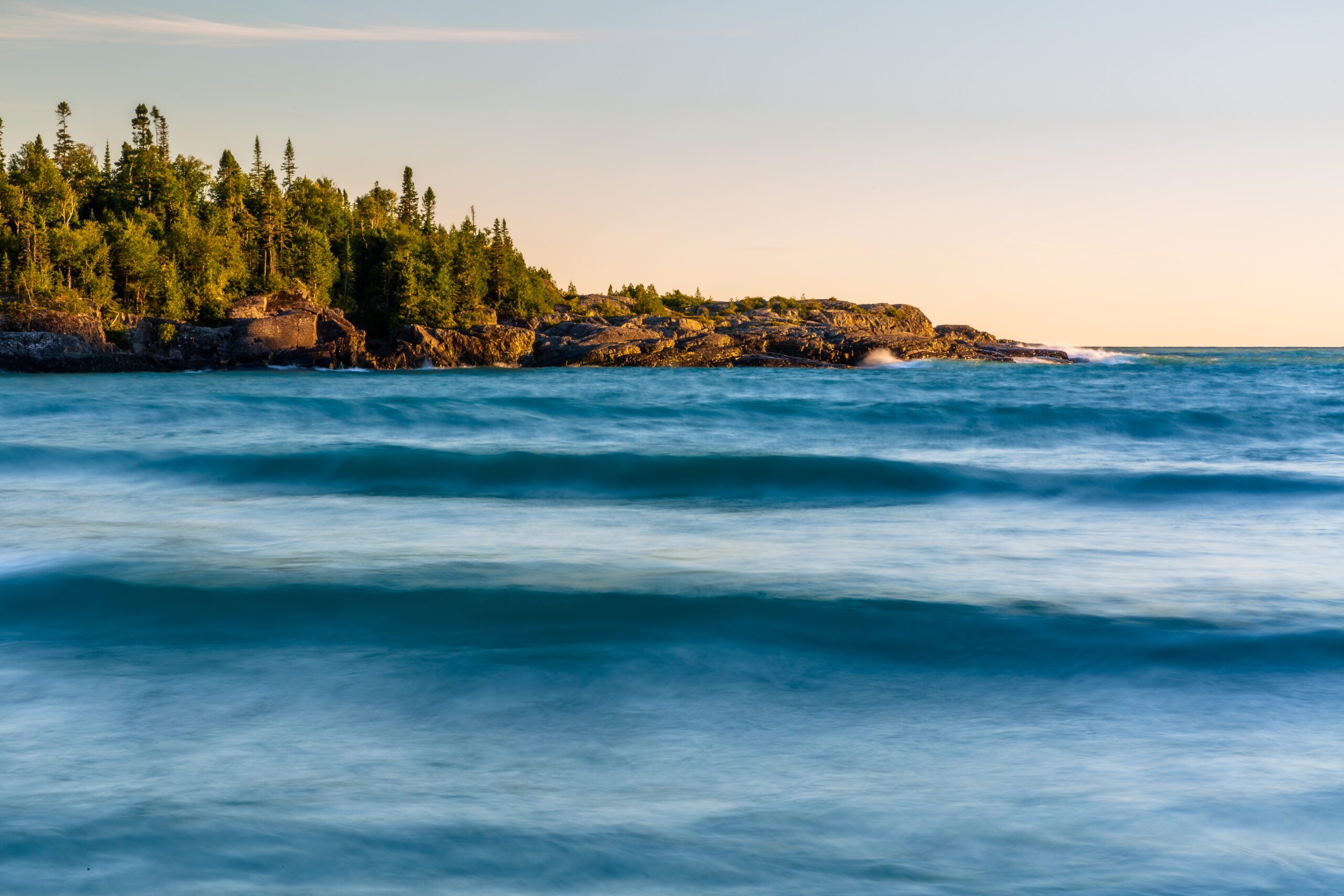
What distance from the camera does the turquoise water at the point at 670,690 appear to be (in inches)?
109

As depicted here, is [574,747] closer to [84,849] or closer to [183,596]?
[84,849]

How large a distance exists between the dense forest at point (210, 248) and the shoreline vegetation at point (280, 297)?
0.17 meters

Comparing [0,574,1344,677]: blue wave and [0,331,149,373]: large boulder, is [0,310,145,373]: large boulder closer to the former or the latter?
[0,331,149,373]: large boulder

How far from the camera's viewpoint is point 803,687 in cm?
443

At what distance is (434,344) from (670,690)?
6463 centimetres

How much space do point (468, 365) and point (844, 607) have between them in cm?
6321

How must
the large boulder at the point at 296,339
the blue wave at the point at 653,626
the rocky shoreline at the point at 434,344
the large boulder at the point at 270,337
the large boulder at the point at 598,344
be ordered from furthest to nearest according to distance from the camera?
the large boulder at the point at 598,344 < the large boulder at the point at 296,339 < the large boulder at the point at 270,337 < the rocky shoreline at the point at 434,344 < the blue wave at the point at 653,626

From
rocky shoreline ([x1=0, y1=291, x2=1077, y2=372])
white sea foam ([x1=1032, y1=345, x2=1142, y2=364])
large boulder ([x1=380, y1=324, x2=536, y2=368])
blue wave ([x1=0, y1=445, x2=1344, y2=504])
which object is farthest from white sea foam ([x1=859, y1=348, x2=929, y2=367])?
blue wave ([x1=0, y1=445, x2=1344, y2=504])

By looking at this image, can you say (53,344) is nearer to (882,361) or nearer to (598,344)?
(598,344)

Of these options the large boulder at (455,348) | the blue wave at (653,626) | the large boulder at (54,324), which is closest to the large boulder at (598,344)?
the large boulder at (455,348)

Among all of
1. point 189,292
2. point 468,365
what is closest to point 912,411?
point 468,365

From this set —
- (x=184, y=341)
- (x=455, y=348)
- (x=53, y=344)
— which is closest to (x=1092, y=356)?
(x=455, y=348)

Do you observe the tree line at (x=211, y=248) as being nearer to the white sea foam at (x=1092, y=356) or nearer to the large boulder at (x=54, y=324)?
the large boulder at (x=54, y=324)

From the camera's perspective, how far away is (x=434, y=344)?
66.5 m
